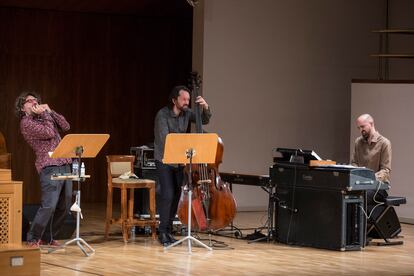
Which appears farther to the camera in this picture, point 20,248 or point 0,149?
point 0,149

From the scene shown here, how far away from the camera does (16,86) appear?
12320 millimetres

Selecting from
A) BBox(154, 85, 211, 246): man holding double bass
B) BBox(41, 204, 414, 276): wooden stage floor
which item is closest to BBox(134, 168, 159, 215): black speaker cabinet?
BBox(41, 204, 414, 276): wooden stage floor

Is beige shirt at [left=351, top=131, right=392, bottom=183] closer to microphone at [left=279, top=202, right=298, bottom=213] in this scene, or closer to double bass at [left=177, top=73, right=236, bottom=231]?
microphone at [left=279, top=202, right=298, bottom=213]

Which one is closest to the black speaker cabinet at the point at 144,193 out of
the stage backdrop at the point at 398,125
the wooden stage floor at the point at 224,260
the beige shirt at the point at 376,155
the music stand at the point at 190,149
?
the wooden stage floor at the point at 224,260

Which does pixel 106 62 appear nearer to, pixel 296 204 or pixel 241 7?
pixel 241 7

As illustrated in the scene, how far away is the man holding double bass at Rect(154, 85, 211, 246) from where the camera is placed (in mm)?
8586

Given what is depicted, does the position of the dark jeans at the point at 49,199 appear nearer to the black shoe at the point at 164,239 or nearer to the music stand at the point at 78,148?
the music stand at the point at 78,148

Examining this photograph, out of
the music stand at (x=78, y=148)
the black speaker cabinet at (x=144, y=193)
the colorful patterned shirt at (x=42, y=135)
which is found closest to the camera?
the music stand at (x=78, y=148)

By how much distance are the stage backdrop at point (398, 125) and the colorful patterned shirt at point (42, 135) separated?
171 inches

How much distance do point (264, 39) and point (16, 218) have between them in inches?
225

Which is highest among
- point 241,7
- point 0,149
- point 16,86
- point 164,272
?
point 241,7

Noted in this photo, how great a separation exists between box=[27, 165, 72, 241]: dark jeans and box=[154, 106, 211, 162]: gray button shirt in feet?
Answer: 2.69

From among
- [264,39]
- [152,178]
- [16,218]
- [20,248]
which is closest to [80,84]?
[264,39]

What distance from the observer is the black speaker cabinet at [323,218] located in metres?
8.59
